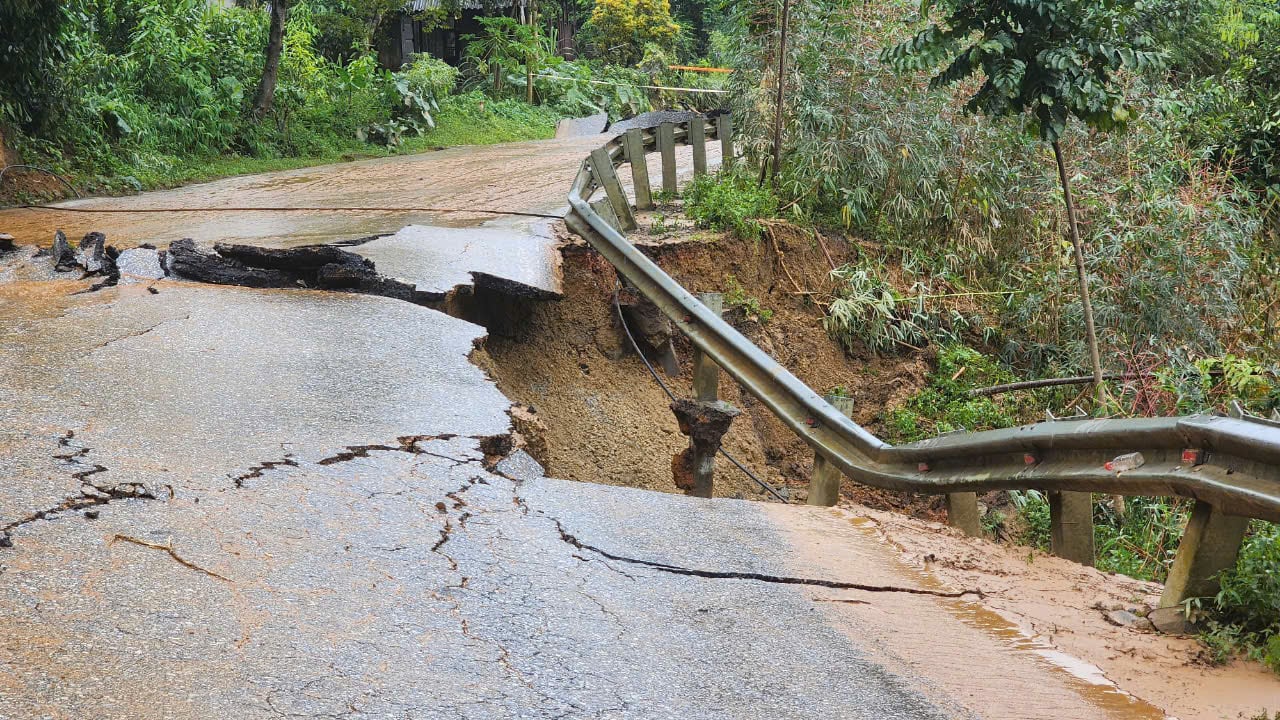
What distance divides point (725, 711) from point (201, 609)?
4.93ft

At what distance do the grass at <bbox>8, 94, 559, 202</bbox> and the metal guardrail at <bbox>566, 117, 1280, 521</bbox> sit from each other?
837 cm

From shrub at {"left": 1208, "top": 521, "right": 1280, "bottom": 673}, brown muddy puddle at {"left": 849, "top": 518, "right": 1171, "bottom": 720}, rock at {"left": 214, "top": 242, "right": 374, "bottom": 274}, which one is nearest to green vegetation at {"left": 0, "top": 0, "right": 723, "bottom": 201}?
rock at {"left": 214, "top": 242, "right": 374, "bottom": 274}

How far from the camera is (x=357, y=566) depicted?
3467 mm

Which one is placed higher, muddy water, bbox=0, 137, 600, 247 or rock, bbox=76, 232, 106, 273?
muddy water, bbox=0, 137, 600, 247

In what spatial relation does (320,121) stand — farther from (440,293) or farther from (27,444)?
(27,444)

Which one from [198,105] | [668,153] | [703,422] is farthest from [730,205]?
[198,105]

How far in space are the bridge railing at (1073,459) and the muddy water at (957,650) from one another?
0.52 metres

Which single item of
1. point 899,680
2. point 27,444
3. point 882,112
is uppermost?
point 882,112

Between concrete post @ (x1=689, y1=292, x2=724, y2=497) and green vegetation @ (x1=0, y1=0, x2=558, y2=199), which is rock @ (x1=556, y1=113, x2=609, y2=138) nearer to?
green vegetation @ (x1=0, y1=0, x2=558, y2=199)

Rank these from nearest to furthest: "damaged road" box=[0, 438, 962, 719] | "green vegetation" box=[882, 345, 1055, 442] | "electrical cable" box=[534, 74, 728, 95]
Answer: "damaged road" box=[0, 438, 962, 719], "green vegetation" box=[882, 345, 1055, 442], "electrical cable" box=[534, 74, 728, 95]

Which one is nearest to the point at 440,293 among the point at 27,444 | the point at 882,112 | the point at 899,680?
the point at 27,444

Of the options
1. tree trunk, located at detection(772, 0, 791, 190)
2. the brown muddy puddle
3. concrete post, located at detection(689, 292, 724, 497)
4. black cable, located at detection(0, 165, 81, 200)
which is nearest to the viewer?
the brown muddy puddle

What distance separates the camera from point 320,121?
17703 mm

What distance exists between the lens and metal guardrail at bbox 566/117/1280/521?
10.5 feet
